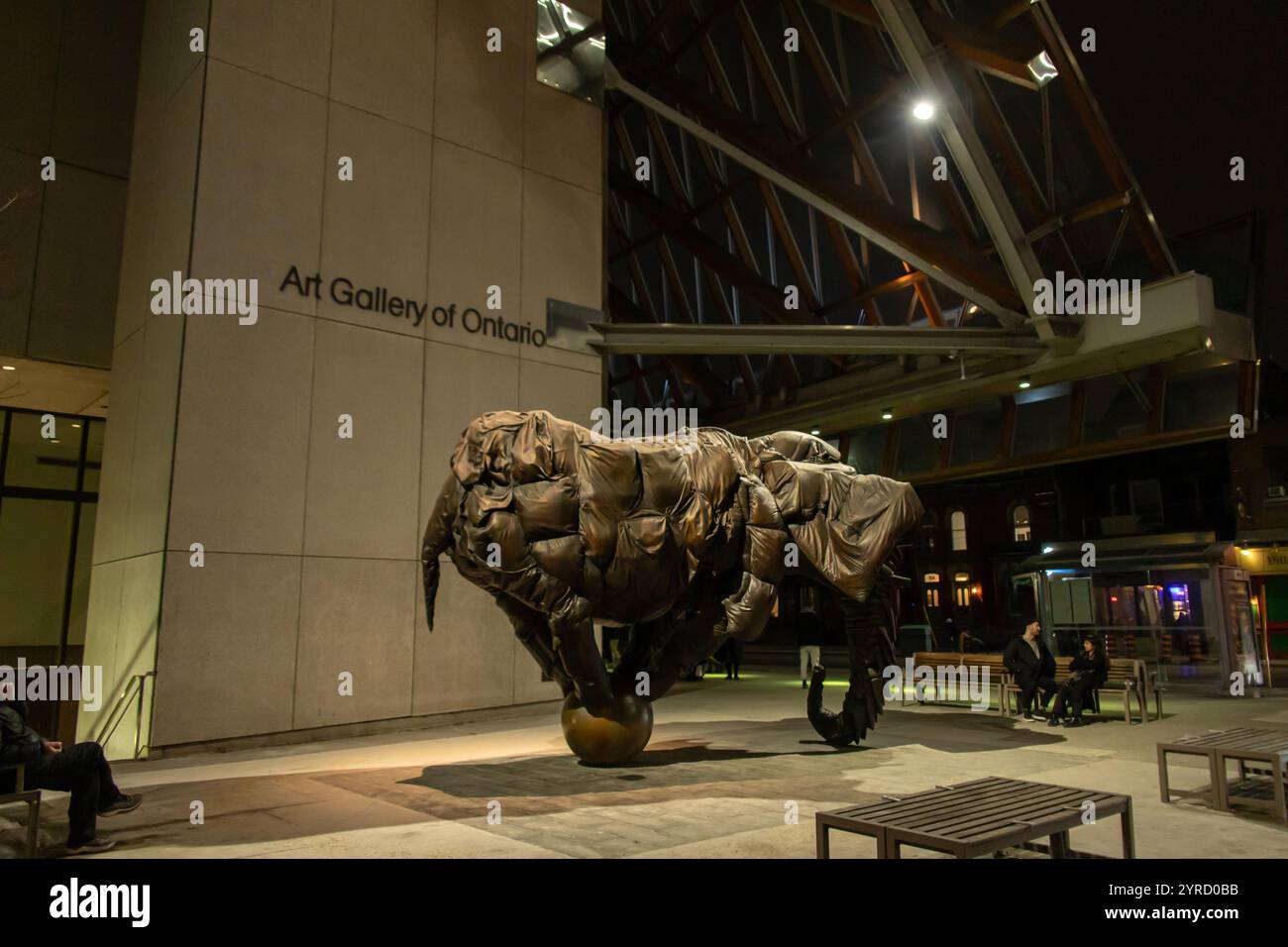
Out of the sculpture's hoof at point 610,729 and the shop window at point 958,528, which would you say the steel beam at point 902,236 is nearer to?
the shop window at point 958,528

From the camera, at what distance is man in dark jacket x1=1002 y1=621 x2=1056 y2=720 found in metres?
13.2

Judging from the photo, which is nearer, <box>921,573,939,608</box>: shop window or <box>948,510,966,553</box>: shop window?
<box>948,510,966,553</box>: shop window

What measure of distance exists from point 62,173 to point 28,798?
1293 cm

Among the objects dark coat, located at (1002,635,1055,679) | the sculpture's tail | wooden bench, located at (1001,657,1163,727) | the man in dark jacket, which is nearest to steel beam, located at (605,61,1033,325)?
the man in dark jacket

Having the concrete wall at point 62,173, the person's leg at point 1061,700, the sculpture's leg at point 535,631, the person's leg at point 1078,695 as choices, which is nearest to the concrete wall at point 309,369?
the concrete wall at point 62,173

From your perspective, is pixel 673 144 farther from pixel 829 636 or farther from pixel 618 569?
pixel 618 569

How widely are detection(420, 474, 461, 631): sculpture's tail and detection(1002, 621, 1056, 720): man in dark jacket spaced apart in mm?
9247

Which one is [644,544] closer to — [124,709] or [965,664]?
[124,709]

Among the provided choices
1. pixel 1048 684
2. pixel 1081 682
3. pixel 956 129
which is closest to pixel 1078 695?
pixel 1081 682

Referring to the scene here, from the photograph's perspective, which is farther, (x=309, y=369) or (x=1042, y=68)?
(x=1042, y=68)

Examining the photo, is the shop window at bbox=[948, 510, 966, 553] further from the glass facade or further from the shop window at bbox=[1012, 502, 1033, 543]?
the glass facade

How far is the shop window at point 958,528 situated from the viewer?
28.3 meters

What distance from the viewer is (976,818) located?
4480mm

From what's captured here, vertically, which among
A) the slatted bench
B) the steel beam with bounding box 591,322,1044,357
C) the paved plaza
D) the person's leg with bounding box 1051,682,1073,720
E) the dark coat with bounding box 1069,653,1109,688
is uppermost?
the steel beam with bounding box 591,322,1044,357
